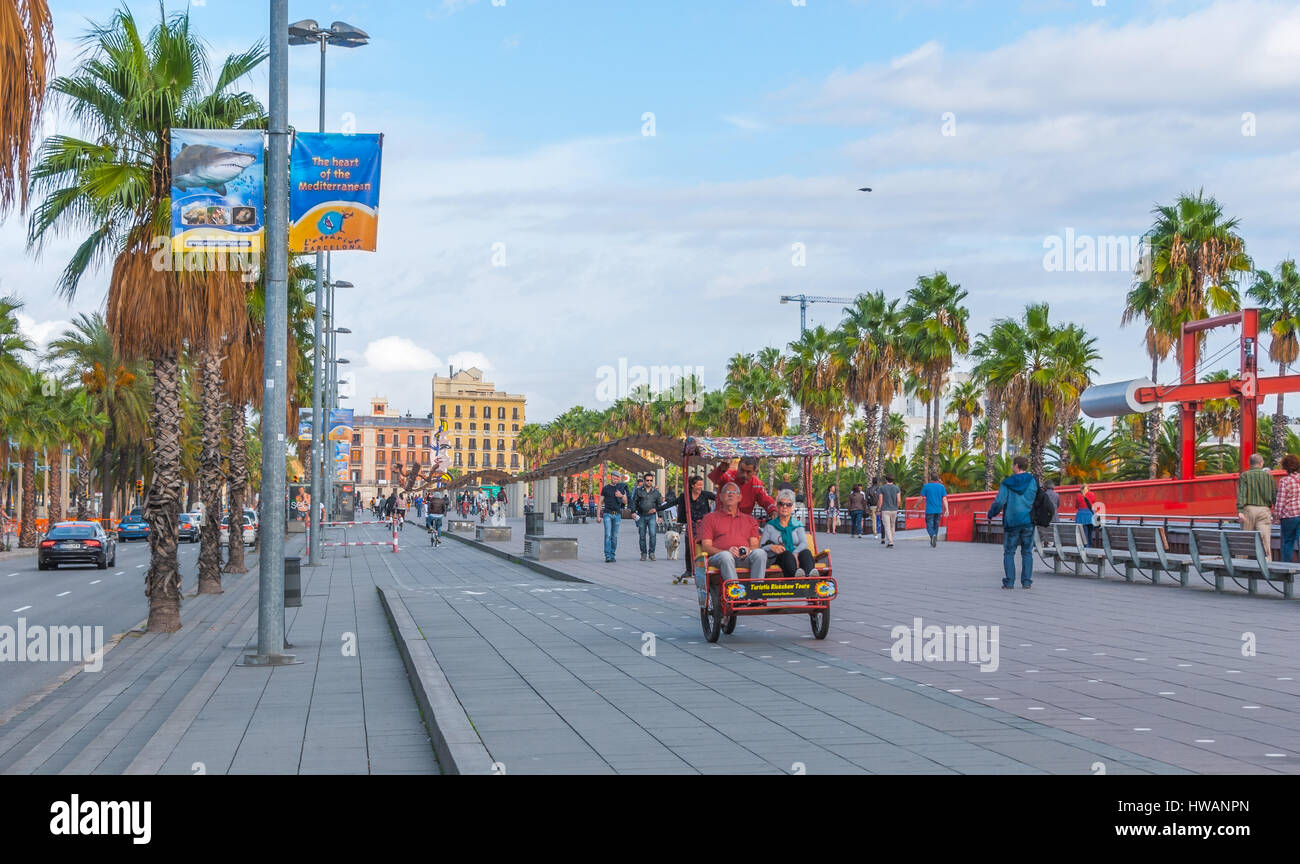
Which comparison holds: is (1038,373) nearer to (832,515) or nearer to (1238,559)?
(832,515)

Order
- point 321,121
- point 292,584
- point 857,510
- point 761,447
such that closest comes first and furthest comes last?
point 292,584
point 761,447
point 321,121
point 857,510

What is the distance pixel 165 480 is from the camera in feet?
63.2

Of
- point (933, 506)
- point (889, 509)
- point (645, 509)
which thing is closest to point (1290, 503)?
point (645, 509)

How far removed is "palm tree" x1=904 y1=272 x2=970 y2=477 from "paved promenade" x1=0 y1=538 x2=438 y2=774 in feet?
137

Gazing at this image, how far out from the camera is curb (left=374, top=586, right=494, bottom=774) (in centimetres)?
703

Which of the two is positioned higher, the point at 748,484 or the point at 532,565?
the point at 748,484

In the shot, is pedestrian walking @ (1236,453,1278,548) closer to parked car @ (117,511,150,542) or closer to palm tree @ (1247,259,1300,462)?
palm tree @ (1247,259,1300,462)

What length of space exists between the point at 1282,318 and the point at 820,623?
41.0 metres

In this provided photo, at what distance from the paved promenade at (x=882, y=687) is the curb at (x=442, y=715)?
0.48 feet

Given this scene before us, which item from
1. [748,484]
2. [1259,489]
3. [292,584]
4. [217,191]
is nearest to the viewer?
[217,191]

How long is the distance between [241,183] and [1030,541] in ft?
41.4

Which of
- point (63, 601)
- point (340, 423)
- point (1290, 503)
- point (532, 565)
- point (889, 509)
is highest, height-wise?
point (340, 423)

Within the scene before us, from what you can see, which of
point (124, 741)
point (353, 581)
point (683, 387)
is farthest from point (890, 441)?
point (124, 741)

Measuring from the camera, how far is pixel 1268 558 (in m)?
17.8
